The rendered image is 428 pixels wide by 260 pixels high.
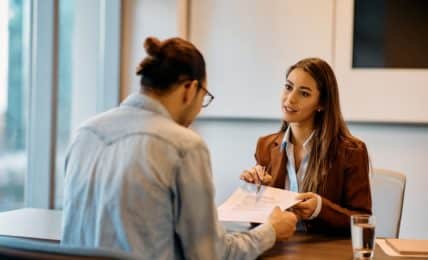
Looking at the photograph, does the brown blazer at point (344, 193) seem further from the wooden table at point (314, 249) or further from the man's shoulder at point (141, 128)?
the man's shoulder at point (141, 128)

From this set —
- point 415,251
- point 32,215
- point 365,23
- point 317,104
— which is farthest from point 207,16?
point 415,251

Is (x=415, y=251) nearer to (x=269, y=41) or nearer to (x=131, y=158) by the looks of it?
(x=131, y=158)

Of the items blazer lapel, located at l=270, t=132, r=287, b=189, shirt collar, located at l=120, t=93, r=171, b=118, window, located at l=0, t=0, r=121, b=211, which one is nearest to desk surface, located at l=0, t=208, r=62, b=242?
shirt collar, located at l=120, t=93, r=171, b=118

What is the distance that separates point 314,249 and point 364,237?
0.56 ft

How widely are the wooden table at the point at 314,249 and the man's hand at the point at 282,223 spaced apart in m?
0.05

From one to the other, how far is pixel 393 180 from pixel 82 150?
55.8 inches

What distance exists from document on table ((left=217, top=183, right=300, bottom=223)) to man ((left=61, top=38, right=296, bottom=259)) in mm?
289

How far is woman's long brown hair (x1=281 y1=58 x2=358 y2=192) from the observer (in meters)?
2.07

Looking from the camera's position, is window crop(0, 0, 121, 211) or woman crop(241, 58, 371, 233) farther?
window crop(0, 0, 121, 211)

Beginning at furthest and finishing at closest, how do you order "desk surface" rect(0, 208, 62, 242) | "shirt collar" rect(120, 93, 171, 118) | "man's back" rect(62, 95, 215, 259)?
"desk surface" rect(0, 208, 62, 242) → "shirt collar" rect(120, 93, 171, 118) → "man's back" rect(62, 95, 215, 259)

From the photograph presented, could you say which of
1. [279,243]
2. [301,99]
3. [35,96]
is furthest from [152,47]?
[35,96]

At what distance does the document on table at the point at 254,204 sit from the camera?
176 centimetres

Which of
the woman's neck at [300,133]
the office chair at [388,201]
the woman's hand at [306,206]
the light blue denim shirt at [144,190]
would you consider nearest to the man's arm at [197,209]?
the light blue denim shirt at [144,190]

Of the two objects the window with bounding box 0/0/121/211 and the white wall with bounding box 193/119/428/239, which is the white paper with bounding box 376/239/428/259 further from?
the window with bounding box 0/0/121/211
